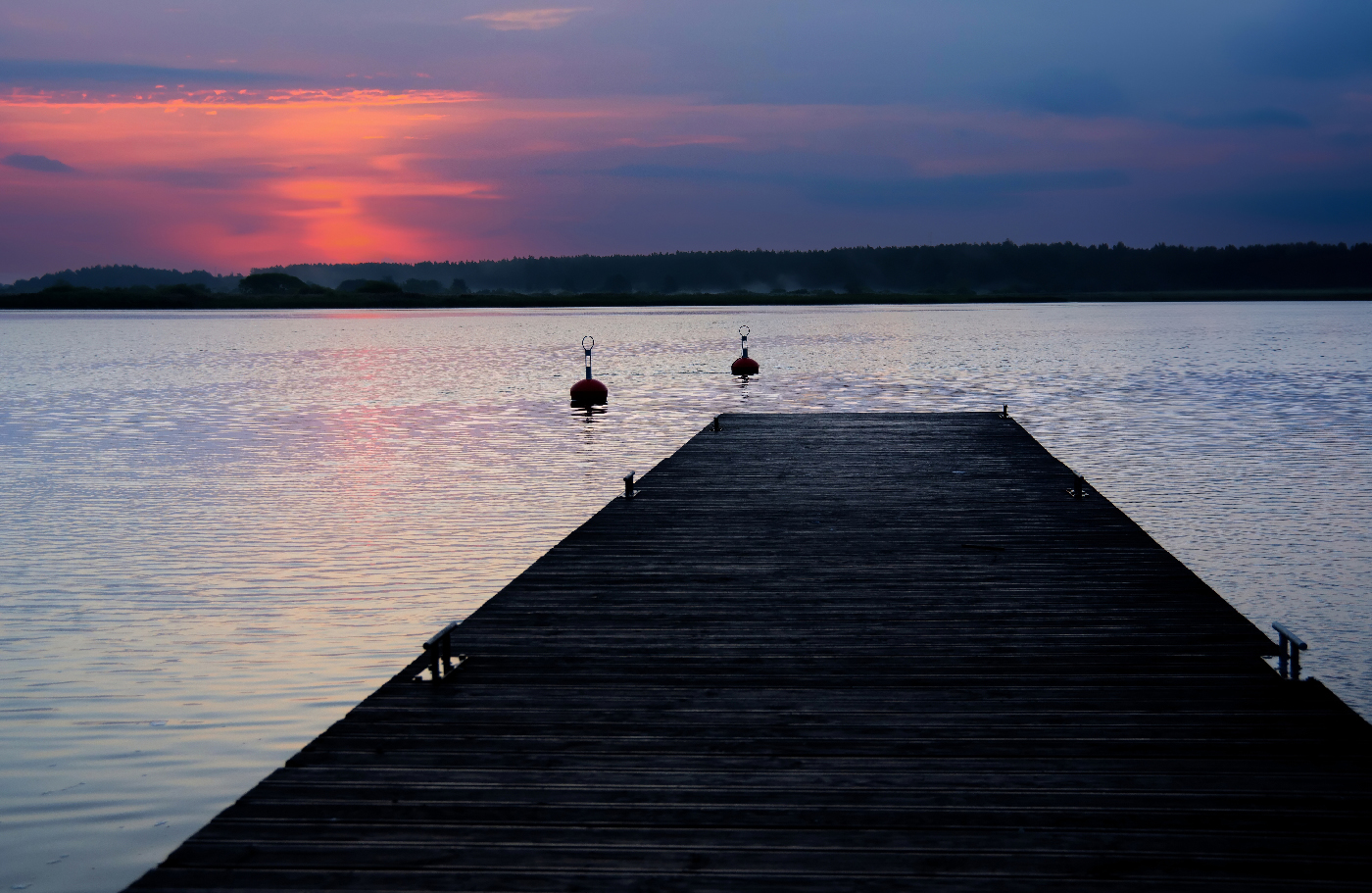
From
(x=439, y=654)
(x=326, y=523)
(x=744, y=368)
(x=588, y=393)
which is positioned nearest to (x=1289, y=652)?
(x=439, y=654)

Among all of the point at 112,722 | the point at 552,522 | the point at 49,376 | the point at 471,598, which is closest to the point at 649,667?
the point at 112,722

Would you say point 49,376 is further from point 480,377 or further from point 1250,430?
point 1250,430

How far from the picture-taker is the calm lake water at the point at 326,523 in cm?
717

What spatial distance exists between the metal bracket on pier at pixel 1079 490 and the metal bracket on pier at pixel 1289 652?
6.03 meters

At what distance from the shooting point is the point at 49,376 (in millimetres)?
45781

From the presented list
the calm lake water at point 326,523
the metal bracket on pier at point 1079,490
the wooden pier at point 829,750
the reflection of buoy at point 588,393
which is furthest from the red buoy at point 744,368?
the wooden pier at point 829,750

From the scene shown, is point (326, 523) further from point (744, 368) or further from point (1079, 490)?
point (744, 368)

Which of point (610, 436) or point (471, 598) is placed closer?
point (471, 598)

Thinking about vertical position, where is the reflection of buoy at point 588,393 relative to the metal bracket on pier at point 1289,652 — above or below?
below

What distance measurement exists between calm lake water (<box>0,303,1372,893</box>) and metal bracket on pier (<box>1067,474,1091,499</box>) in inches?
54.8

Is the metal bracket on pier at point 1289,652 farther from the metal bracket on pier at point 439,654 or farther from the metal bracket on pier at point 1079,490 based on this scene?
the metal bracket on pier at point 1079,490

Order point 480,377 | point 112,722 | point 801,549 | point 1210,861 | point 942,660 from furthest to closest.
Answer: point 480,377
point 801,549
point 112,722
point 942,660
point 1210,861

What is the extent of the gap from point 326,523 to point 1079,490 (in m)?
9.16

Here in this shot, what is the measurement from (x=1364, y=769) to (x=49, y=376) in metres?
49.6
